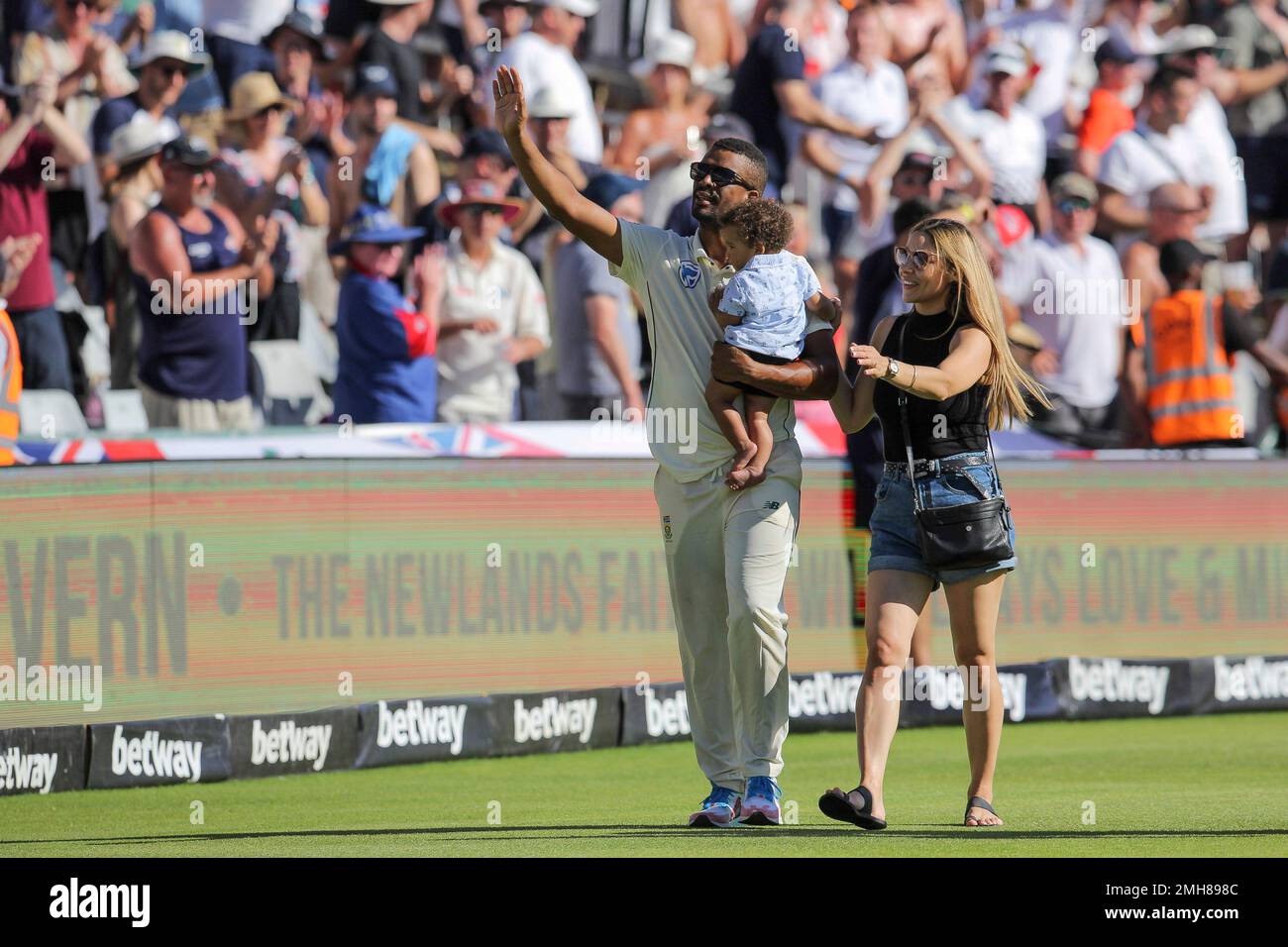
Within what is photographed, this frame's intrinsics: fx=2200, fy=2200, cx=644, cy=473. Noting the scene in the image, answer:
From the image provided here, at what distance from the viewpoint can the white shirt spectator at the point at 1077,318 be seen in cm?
1556

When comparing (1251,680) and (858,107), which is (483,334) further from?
(1251,680)

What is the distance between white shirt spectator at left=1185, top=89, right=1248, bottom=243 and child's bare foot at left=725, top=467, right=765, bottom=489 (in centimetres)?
1041

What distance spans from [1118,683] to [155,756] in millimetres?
6490

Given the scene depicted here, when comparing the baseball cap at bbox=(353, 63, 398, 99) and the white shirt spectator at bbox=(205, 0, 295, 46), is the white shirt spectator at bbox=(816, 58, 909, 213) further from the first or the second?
the white shirt spectator at bbox=(205, 0, 295, 46)

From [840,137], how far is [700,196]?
8093mm

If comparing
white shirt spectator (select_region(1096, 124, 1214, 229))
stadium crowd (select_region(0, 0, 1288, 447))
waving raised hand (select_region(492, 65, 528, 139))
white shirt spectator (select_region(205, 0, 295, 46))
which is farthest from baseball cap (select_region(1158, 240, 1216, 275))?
waving raised hand (select_region(492, 65, 528, 139))

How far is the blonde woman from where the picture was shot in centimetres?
784

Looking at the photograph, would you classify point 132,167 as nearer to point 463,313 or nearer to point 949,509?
point 463,313

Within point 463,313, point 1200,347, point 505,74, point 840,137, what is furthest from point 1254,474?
point 505,74

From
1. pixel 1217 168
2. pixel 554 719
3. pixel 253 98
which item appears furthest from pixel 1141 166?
pixel 554 719

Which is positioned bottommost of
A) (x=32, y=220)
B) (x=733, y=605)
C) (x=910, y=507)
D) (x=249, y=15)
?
(x=733, y=605)

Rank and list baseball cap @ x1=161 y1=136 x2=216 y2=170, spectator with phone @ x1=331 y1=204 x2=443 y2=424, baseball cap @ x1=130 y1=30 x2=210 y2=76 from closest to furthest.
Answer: baseball cap @ x1=161 y1=136 x2=216 y2=170, spectator with phone @ x1=331 y1=204 x2=443 y2=424, baseball cap @ x1=130 y1=30 x2=210 y2=76

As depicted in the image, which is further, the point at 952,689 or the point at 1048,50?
the point at 1048,50

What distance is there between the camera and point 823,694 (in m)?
13.5
